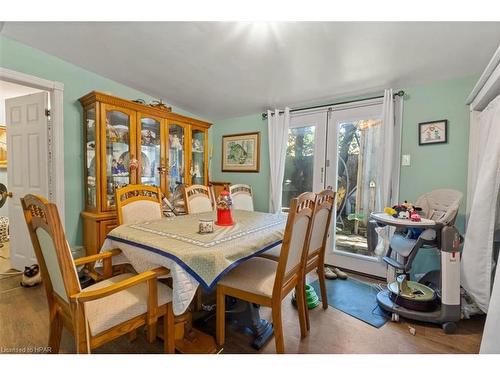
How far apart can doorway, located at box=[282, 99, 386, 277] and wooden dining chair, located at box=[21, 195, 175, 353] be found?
7.13ft

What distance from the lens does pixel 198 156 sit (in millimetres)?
3420

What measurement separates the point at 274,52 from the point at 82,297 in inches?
82.8

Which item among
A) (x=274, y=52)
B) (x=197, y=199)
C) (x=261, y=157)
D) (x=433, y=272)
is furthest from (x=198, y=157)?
(x=433, y=272)

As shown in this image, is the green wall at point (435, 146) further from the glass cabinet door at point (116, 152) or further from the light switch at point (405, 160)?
the glass cabinet door at point (116, 152)

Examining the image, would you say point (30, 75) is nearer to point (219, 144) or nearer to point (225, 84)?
point (225, 84)

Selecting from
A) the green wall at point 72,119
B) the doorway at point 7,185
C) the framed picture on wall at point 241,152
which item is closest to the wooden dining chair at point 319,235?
the framed picture on wall at point 241,152

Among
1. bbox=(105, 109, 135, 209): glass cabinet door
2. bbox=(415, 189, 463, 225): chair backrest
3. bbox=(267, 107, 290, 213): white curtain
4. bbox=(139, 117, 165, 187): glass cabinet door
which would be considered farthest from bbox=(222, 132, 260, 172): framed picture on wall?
bbox=(415, 189, 463, 225): chair backrest

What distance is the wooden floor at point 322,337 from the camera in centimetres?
147

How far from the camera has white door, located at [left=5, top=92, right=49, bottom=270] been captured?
94.0 inches

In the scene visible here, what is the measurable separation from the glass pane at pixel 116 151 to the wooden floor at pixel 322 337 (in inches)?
43.8

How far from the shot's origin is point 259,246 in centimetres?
146

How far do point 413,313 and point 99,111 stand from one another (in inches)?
124

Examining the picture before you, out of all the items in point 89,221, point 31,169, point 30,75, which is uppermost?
point 30,75
